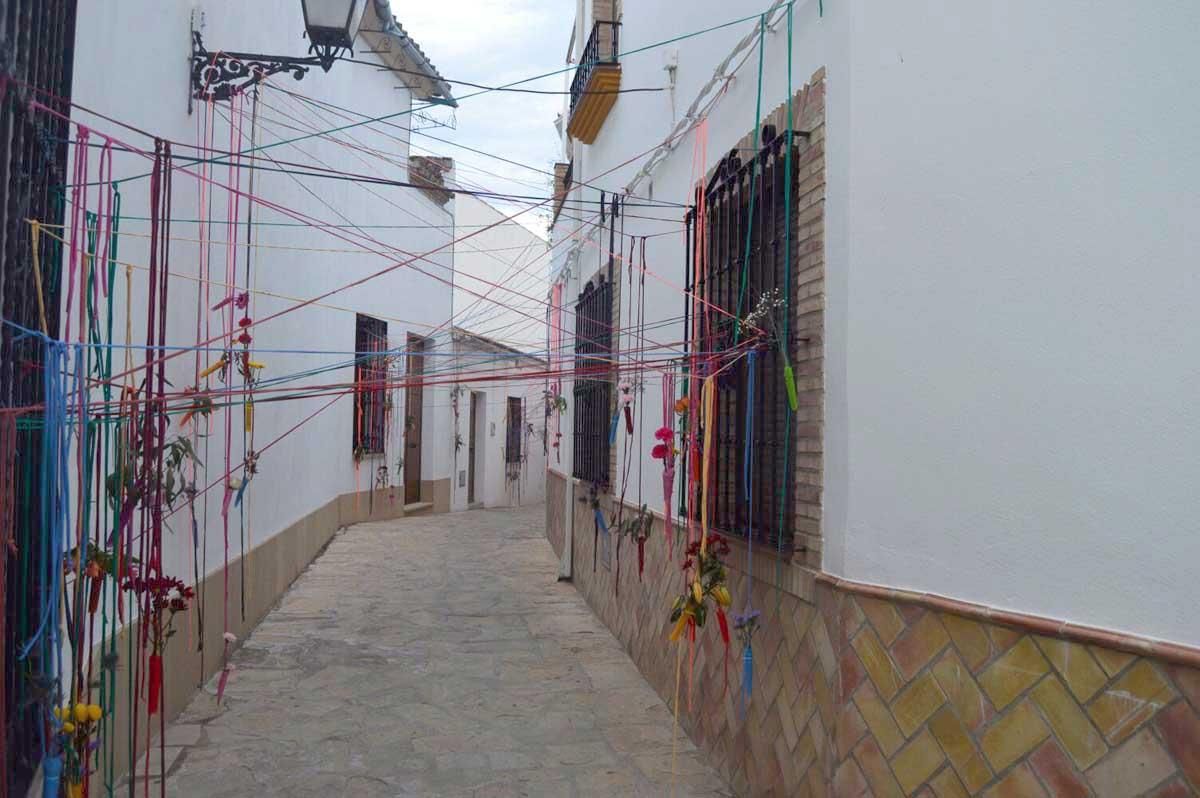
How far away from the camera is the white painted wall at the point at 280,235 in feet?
14.7

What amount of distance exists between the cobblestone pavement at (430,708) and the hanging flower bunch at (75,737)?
1.63m

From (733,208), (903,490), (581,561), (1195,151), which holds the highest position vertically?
(733,208)

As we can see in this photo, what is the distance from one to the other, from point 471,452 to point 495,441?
892 millimetres

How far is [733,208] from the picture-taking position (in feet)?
15.4

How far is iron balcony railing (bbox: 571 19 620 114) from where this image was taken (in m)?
8.02

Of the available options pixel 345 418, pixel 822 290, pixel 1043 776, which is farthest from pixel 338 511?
pixel 1043 776

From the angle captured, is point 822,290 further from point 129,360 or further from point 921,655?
point 129,360

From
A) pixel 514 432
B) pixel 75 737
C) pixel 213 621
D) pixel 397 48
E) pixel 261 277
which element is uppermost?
pixel 397 48

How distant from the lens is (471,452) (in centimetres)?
1914

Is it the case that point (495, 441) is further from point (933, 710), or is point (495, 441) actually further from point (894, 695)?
point (933, 710)

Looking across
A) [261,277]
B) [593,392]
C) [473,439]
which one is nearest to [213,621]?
[261,277]

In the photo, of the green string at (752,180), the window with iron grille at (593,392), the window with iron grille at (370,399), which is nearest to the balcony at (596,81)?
the window with iron grille at (593,392)

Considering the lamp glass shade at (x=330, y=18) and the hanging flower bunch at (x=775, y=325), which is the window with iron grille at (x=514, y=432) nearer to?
the lamp glass shade at (x=330, y=18)

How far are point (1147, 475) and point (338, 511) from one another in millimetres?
11490
